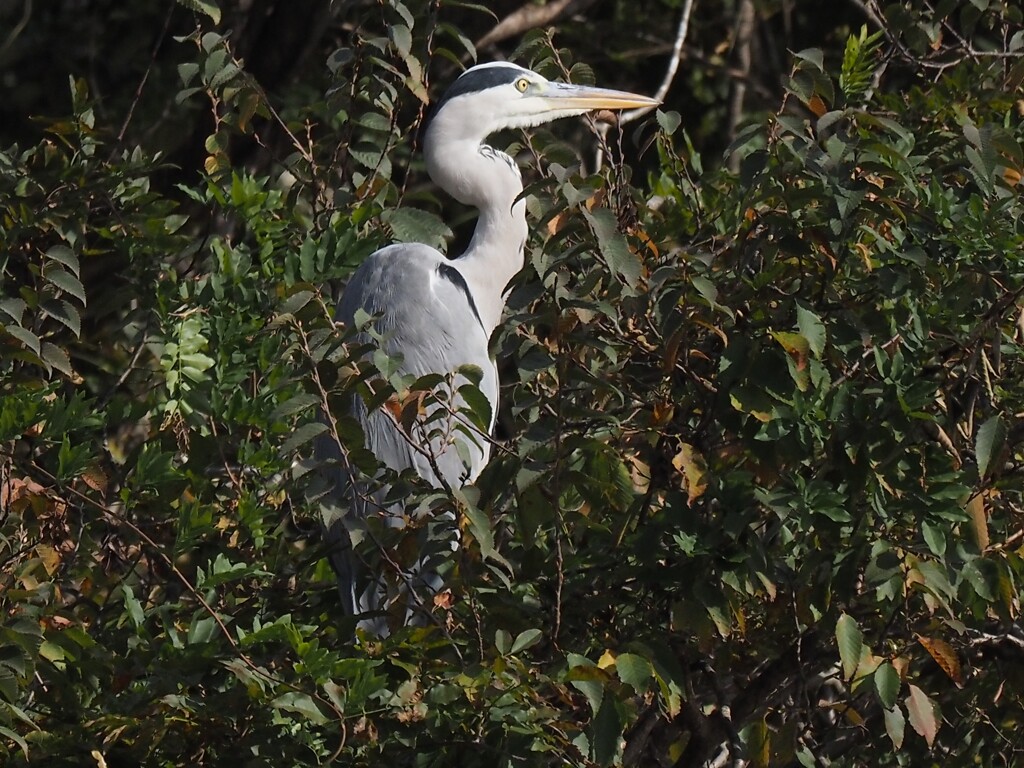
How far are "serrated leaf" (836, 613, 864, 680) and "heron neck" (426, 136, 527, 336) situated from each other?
1989 mm

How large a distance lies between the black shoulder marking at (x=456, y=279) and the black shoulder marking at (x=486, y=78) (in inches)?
19.1

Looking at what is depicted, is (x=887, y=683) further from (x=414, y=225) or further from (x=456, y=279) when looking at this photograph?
(x=456, y=279)

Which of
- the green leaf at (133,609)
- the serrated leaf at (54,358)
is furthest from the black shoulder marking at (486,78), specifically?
the green leaf at (133,609)

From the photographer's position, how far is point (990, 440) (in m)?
1.86

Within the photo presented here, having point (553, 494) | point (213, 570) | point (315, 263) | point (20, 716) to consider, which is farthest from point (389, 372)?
point (315, 263)

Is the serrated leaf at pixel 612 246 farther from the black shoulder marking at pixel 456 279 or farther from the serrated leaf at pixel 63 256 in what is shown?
the black shoulder marking at pixel 456 279

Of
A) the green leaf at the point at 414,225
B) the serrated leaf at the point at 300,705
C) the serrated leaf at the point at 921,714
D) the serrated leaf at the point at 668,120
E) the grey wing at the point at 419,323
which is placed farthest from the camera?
the grey wing at the point at 419,323

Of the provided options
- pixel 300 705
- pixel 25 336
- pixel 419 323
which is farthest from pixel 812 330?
pixel 419 323

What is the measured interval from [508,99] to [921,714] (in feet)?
7.57

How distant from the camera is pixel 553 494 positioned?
6.49 ft

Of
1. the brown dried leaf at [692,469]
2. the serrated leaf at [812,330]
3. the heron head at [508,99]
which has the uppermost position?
the serrated leaf at [812,330]

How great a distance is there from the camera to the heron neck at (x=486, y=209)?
376cm

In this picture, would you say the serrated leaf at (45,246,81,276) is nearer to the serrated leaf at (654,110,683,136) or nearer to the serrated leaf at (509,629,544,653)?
the serrated leaf at (654,110,683,136)

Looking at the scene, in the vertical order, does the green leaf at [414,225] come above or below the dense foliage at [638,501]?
below
